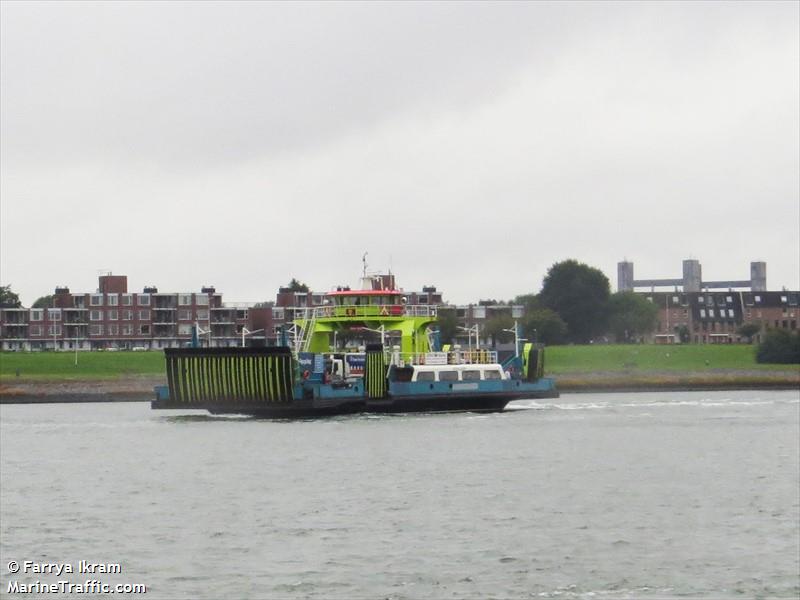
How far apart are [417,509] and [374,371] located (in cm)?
3529

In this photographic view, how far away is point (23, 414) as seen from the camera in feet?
268

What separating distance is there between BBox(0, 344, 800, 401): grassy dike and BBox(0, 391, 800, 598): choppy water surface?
45.0 meters

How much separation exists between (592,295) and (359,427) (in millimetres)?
100209

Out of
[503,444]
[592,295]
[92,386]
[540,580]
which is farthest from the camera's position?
[592,295]

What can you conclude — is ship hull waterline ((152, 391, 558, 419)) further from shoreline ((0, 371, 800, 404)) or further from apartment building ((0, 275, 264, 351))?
apartment building ((0, 275, 264, 351))

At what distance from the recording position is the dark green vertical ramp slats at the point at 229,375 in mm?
68000

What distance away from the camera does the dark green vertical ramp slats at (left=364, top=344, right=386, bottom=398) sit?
70.1m

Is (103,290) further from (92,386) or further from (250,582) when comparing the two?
(250,582)

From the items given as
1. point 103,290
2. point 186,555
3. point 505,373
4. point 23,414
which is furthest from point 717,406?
point 103,290

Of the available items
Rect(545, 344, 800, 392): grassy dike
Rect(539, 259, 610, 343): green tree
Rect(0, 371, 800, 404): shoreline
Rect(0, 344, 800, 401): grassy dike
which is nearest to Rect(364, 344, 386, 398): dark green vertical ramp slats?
Rect(0, 371, 800, 404): shoreline

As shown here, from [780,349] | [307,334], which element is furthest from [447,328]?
[307,334]

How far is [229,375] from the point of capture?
68688mm

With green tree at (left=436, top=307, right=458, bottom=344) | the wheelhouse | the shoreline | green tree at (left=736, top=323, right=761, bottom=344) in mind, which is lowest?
the shoreline

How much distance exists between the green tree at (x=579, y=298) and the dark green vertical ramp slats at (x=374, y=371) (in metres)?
90.5
